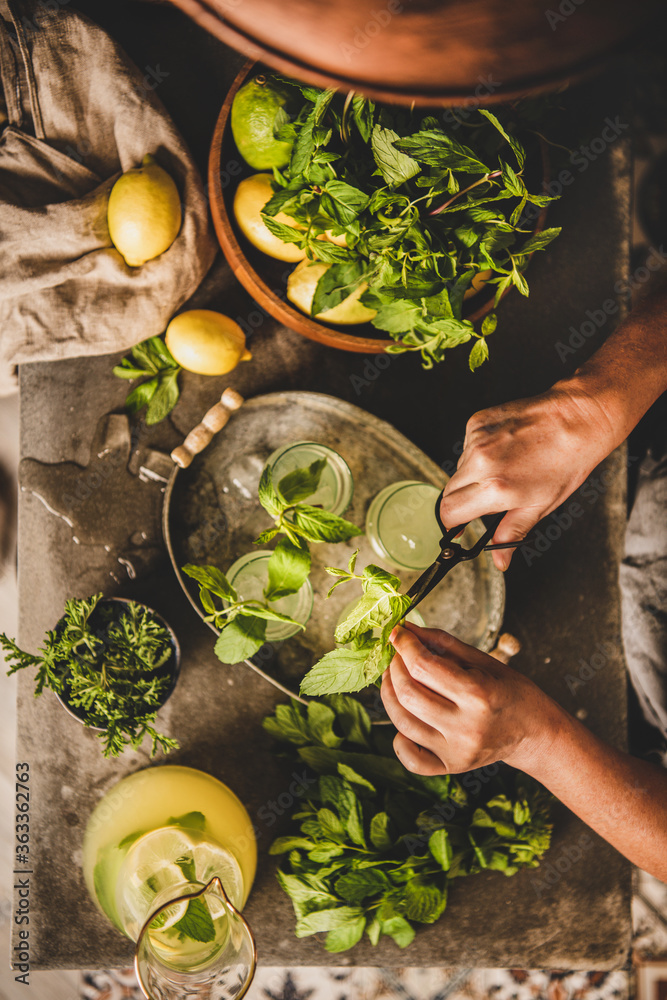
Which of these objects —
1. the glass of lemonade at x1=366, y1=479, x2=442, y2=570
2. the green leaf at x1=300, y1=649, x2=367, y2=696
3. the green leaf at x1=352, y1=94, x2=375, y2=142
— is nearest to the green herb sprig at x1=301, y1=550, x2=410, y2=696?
the green leaf at x1=300, y1=649, x2=367, y2=696

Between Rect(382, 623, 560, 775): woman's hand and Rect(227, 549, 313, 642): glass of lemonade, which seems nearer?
Rect(382, 623, 560, 775): woman's hand

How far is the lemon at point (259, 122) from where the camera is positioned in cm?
84

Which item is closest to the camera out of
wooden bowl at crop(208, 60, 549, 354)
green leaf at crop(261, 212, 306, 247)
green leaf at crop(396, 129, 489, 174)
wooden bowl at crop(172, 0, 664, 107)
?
wooden bowl at crop(172, 0, 664, 107)

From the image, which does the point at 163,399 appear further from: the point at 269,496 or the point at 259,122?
the point at 259,122

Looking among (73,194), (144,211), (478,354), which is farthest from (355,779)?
(73,194)

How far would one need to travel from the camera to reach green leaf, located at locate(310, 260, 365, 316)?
80cm

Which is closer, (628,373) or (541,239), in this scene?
(541,239)

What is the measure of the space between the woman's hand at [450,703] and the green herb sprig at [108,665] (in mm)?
356

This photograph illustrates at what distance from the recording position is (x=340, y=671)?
0.71 meters

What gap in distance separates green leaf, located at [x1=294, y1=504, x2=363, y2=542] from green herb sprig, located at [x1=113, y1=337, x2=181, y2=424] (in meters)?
0.34

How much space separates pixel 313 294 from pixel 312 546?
38 centimetres

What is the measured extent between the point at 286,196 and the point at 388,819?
89cm

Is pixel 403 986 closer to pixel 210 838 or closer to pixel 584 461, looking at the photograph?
pixel 210 838

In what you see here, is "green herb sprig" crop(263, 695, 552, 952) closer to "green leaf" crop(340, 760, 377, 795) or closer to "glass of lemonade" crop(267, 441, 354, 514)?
"green leaf" crop(340, 760, 377, 795)
